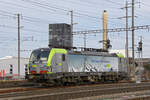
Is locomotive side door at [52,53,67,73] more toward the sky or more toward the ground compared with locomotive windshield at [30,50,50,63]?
more toward the ground

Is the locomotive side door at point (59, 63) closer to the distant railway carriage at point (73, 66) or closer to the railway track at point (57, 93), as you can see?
the distant railway carriage at point (73, 66)

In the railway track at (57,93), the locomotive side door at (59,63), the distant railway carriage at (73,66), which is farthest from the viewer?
the locomotive side door at (59,63)

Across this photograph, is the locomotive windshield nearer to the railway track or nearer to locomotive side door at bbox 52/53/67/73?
locomotive side door at bbox 52/53/67/73

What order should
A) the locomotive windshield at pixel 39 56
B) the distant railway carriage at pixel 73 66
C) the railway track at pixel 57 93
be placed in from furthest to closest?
the locomotive windshield at pixel 39 56 → the distant railway carriage at pixel 73 66 → the railway track at pixel 57 93

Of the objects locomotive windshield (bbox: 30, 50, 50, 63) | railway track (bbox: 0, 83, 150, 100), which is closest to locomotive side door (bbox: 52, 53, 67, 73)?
locomotive windshield (bbox: 30, 50, 50, 63)

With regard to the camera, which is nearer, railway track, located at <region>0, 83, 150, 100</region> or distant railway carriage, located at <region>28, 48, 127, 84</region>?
railway track, located at <region>0, 83, 150, 100</region>

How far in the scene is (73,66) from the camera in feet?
94.1

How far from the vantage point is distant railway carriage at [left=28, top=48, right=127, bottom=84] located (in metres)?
25.9

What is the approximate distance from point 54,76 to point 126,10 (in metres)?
23.3

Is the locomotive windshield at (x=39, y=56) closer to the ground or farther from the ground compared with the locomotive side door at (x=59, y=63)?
farther from the ground

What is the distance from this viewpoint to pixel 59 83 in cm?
2723

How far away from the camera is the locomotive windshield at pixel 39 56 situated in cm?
2604

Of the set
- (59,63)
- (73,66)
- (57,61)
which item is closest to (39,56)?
(57,61)

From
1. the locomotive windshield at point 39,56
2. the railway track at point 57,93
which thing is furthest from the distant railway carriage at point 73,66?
the railway track at point 57,93
